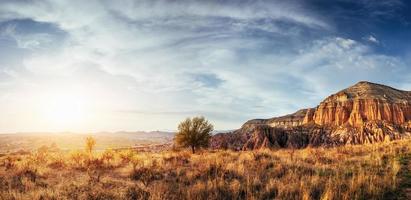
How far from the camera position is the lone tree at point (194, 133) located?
107ft

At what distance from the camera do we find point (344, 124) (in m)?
113

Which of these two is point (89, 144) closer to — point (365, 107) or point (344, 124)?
point (344, 124)

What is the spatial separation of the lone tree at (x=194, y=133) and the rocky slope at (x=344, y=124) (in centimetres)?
4276

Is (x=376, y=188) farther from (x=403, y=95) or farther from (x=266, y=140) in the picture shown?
(x=403, y=95)

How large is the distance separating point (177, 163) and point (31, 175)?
5.78 meters

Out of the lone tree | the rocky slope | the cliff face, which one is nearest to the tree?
the lone tree

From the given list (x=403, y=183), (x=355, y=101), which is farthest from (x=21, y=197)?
(x=355, y=101)

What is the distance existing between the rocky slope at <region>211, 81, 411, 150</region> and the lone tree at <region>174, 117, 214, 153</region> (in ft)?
140

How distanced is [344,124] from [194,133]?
316ft

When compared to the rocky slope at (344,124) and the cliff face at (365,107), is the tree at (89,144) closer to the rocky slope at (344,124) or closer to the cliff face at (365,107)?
the rocky slope at (344,124)

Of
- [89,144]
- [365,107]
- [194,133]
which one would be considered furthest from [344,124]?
[89,144]

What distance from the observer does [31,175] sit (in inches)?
416

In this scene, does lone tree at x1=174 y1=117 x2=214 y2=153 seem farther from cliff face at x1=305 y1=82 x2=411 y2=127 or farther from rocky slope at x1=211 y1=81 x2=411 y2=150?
cliff face at x1=305 y1=82 x2=411 y2=127

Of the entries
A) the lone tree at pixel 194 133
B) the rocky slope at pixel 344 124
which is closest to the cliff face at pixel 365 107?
the rocky slope at pixel 344 124
